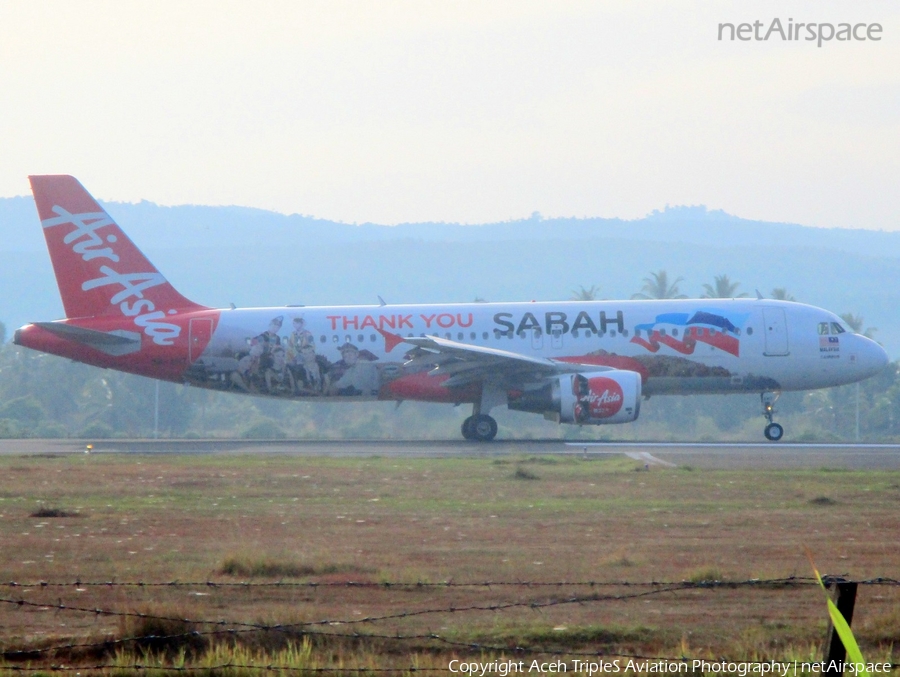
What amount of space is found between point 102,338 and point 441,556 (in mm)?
22648

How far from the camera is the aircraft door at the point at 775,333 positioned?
107 feet

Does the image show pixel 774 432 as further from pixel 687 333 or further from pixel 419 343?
pixel 419 343

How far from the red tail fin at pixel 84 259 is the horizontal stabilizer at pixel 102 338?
63 cm

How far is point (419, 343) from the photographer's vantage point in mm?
31688

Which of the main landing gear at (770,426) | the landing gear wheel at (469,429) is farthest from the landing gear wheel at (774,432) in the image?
the landing gear wheel at (469,429)

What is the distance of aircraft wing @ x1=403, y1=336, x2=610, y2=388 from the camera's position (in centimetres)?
3152

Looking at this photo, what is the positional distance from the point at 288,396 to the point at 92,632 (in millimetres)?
24777

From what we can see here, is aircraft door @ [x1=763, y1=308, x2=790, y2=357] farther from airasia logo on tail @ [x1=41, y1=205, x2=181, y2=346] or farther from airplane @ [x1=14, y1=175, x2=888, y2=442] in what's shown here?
airasia logo on tail @ [x1=41, y1=205, x2=181, y2=346]

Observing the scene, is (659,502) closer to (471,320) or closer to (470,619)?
(470,619)

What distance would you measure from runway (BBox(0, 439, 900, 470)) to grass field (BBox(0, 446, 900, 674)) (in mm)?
2795

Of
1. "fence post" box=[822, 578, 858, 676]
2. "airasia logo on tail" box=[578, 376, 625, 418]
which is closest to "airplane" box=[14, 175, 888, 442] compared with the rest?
"airasia logo on tail" box=[578, 376, 625, 418]

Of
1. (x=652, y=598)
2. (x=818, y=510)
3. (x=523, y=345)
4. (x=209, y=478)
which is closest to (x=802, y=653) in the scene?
(x=652, y=598)

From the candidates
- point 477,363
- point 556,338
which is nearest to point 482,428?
point 477,363

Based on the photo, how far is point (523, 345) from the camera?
33.1m
